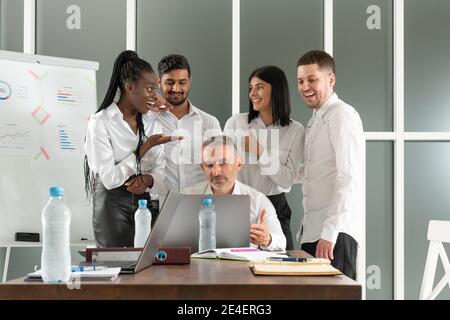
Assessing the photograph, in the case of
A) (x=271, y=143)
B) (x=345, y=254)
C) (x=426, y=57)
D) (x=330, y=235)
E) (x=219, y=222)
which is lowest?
(x=345, y=254)

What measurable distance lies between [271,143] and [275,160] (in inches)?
3.7

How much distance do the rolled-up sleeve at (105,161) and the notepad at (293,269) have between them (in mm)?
1425

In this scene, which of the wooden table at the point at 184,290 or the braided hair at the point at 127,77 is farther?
the braided hair at the point at 127,77

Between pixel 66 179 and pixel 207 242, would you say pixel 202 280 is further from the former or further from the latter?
pixel 66 179

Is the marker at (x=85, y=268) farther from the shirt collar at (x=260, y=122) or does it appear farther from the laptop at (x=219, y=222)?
the shirt collar at (x=260, y=122)

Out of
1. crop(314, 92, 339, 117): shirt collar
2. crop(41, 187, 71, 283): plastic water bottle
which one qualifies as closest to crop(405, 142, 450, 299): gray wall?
crop(314, 92, 339, 117): shirt collar

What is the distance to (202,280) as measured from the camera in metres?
1.65

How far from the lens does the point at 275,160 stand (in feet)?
10.6

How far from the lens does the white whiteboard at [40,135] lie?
358 centimetres

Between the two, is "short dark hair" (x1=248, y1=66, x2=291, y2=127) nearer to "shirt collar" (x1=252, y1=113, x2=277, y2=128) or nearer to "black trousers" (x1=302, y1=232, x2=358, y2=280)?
"shirt collar" (x1=252, y1=113, x2=277, y2=128)

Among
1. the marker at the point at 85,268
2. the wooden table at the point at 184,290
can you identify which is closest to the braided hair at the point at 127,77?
the marker at the point at 85,268

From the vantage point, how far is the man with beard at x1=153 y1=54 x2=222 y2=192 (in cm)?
339

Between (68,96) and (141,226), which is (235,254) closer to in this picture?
(141,226)

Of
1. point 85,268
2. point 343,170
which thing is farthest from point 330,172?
point 85,268
